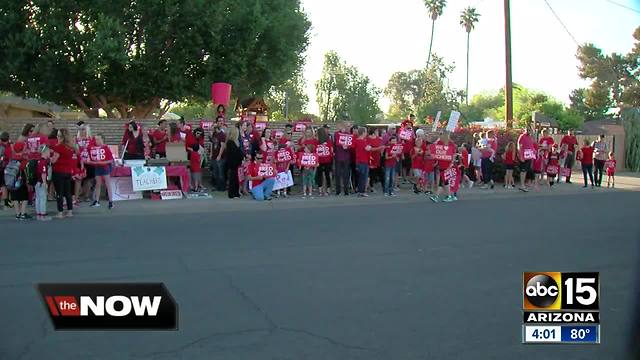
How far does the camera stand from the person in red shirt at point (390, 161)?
16.4 meters

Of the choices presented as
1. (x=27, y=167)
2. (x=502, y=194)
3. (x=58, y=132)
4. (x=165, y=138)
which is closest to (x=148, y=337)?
(x=27, y=167)

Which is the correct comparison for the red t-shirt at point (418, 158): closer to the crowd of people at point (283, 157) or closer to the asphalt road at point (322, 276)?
the crowd of people at point (283, 157)

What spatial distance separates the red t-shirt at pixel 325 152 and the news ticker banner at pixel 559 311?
11526 millimetres

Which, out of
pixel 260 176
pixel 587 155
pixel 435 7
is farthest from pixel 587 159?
pixel 435 7

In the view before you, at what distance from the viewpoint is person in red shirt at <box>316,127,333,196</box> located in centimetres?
1634

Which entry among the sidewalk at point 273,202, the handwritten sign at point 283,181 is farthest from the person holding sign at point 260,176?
the handwritten sign at point 283,181

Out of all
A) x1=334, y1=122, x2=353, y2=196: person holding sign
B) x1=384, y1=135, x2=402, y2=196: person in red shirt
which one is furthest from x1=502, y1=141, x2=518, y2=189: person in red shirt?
x1=334, y1=122, x2=353, y2=196: person holding sign

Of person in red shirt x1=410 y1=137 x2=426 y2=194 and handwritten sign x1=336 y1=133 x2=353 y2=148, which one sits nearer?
handwritten sign x1=336 y1=133 x2=353 y2=148

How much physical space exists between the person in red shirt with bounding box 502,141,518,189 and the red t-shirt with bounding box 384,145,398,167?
4.42 m

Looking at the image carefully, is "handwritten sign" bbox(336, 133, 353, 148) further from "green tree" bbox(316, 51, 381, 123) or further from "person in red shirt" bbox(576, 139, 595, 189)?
"green tree" bbox(316, 51, 381, 123)

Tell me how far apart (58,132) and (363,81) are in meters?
45.6

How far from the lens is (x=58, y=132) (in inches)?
496

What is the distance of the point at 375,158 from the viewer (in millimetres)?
16938

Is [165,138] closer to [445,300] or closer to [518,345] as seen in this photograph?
[445,300]
